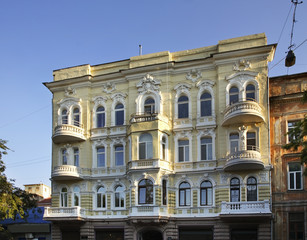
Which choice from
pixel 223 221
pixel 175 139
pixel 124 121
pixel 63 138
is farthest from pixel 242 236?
pixel 63 138

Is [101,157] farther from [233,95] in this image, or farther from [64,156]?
[233,95]

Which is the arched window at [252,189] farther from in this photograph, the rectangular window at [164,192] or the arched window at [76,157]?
the arched window at [76,157]

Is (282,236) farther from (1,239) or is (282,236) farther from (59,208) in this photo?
(1,239)

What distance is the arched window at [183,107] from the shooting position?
33.1 metres

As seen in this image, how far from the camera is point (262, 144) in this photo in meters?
30.0

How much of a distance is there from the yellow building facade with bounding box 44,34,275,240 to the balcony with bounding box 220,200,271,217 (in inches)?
2.7

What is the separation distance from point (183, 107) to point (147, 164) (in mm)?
5425

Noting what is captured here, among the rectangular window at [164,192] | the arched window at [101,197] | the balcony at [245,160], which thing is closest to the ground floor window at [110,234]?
the arched window at [101,197]

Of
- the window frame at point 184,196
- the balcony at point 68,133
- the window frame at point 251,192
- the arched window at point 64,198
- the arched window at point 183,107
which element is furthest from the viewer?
the arched window at point 64,198

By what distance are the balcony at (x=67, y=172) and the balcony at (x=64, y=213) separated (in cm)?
249

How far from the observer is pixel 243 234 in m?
29.4

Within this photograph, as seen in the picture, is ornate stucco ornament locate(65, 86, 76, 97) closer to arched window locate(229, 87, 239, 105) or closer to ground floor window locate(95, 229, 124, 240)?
ground floor window locate(95, 229, 124, 240)

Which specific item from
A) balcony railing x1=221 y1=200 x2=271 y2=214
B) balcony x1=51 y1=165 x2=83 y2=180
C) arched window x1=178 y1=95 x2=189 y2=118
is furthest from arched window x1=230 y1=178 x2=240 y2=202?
balcony x1=51 y1=165 x2=83 y2=180

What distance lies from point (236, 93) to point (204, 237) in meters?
10.9
